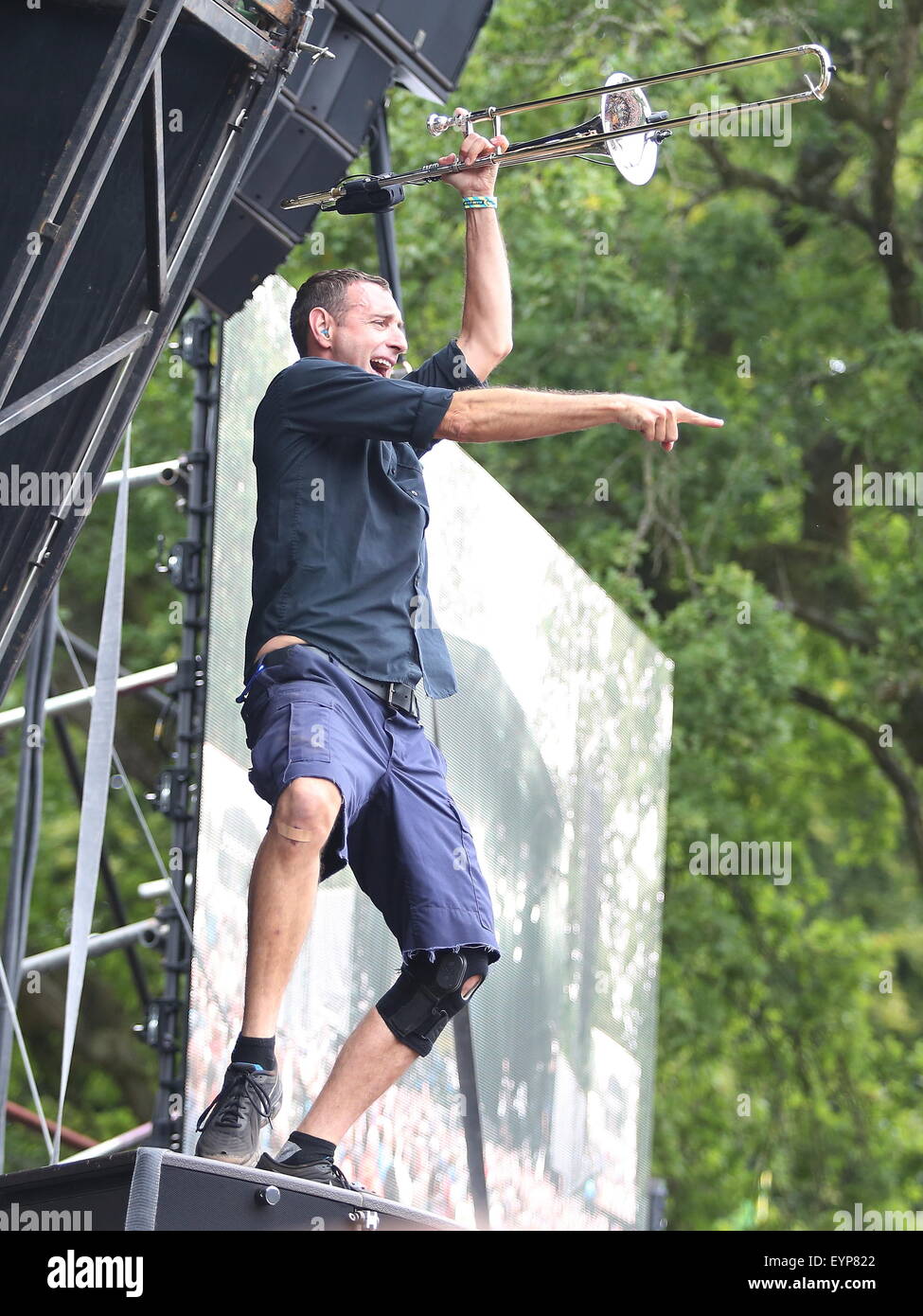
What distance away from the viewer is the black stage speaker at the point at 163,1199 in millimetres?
2303

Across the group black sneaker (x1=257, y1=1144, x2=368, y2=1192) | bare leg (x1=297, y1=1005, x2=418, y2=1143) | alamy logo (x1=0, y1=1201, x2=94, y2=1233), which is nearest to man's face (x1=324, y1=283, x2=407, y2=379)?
bare leg (x1=297, y1=1005, x2=418, y2=1143)

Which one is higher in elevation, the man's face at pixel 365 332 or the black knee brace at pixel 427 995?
the man's face at pixel 365 332

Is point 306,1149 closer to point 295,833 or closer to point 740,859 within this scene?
point 295,833

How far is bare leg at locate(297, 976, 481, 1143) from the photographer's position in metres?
2.91

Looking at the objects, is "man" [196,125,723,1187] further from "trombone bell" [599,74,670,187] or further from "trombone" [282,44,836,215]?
"trombone bell" [599,74,670,187]

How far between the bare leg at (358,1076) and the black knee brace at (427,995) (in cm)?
2

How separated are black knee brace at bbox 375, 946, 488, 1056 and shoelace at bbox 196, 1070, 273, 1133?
13.6 inches

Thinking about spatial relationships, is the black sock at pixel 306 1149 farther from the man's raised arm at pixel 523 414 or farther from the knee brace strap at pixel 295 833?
the man's raised arm at pixel 523 414

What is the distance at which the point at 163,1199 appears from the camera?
2301 mm

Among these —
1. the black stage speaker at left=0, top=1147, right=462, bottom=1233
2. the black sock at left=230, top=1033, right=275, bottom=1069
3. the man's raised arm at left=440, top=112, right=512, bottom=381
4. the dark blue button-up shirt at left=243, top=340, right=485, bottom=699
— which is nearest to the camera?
the black stage speaker at left=0, top=1147, right=462, bottom=1233

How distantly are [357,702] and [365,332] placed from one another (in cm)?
74

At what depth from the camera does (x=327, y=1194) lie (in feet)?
8.34

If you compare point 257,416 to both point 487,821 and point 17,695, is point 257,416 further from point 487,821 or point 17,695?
point 17,695

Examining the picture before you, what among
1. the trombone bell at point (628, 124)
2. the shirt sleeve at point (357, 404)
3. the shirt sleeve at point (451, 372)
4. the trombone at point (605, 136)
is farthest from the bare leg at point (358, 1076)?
the trombone bell at point (628, 124)
